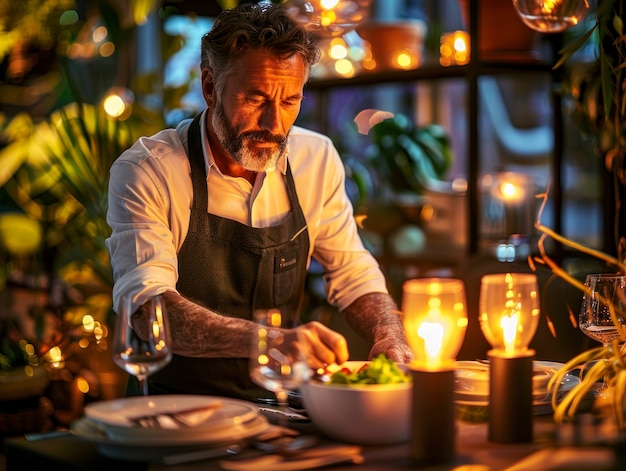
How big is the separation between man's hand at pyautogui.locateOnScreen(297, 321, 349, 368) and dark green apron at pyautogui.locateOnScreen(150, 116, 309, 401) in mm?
721

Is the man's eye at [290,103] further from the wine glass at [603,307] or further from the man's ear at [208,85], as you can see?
the wine glass at [603,307]

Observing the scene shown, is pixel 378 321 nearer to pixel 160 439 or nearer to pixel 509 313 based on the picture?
pixel 509 313

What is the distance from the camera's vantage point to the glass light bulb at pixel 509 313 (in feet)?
4.77

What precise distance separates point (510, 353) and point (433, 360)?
0.15m

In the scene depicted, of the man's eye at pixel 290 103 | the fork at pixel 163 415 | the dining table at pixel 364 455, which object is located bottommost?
the dining table at pixel 364 455

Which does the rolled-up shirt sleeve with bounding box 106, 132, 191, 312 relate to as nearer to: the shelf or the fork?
the fork

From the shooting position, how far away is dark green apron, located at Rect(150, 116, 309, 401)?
2.26m

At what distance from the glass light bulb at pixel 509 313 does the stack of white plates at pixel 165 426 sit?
0.34 m

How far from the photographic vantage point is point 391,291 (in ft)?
11.4

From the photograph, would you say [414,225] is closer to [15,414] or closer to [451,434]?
[15,414]

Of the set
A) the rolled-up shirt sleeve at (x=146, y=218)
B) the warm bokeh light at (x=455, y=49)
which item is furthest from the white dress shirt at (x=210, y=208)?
the warm bokeh light at (x=455, y=49)

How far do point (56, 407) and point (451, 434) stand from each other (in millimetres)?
2843

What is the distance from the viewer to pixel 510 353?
1448 mm

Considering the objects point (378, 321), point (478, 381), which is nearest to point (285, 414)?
point (478, 381)
